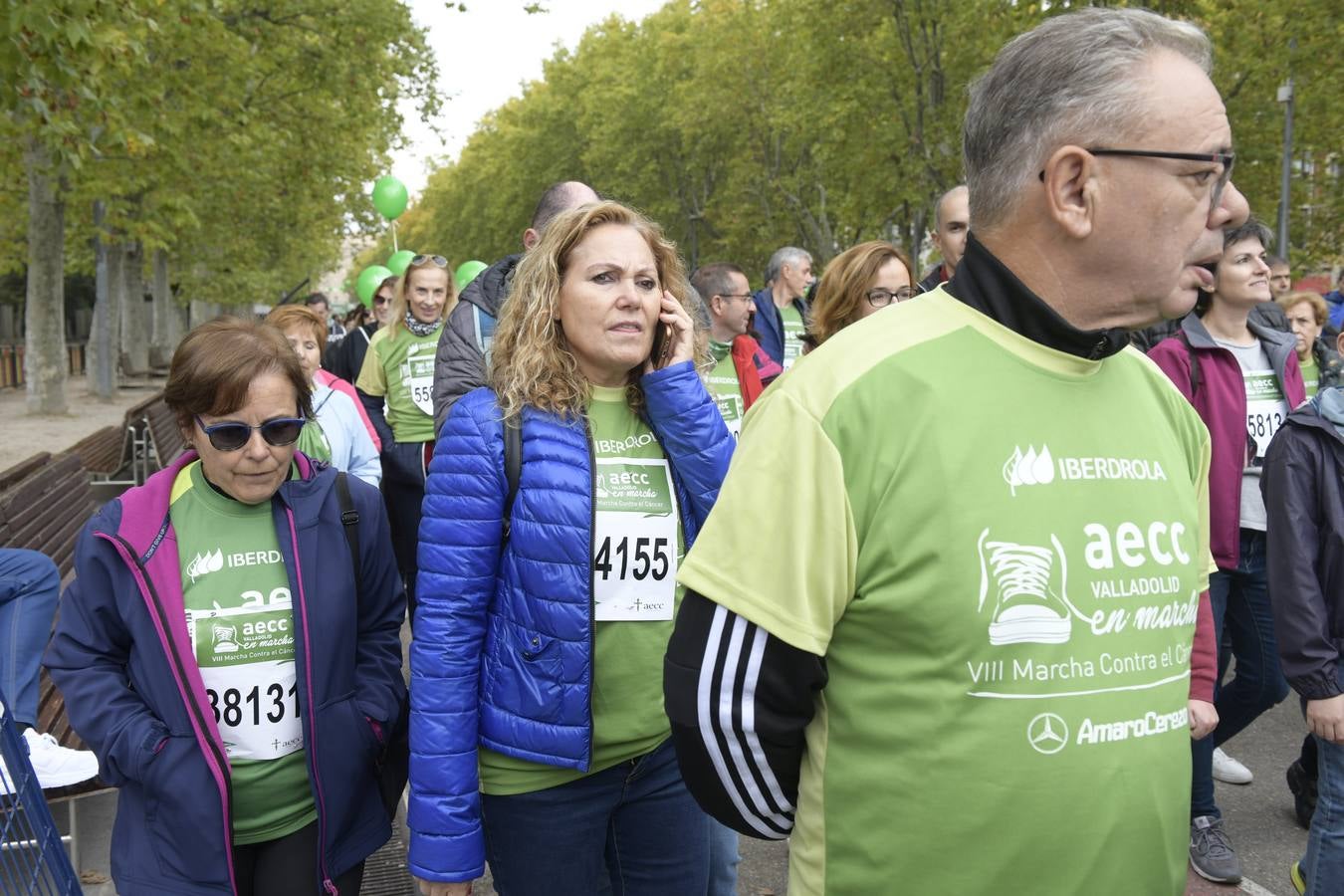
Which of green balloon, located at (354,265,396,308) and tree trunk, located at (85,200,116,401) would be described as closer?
green balloon, located at (354,265,396,308)

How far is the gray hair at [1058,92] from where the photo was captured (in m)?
1.53

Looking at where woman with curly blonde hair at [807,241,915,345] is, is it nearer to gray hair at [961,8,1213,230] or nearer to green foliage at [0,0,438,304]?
gray hair at [961,8,1213,230]

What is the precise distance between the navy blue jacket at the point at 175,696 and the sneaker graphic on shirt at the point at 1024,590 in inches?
64.3

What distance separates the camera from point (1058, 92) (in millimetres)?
1556

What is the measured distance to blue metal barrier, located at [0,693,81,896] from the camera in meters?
2.57

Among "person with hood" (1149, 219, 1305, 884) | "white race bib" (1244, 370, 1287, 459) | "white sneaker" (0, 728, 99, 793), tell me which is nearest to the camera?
"white sneaker" (0, 728, 99, 793)

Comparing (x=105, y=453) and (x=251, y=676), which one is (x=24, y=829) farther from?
(x=105, y=453)

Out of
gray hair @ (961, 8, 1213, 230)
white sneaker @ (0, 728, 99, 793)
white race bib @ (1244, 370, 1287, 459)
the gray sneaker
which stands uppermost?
gray hair @ (961, 8, 1213, 230)

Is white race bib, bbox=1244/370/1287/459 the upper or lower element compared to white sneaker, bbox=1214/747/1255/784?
upper

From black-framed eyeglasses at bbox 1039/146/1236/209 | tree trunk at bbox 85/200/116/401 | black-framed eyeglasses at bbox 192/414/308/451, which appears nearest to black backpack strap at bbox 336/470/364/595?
black-framed eyeglasses at bbox 192/414/308/451

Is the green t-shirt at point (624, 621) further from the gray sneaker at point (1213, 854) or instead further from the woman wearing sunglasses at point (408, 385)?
the woman wearing sunglasses at point (408, 385)

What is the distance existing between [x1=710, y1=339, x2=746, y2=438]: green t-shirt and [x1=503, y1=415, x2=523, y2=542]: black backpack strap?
309 centimetres

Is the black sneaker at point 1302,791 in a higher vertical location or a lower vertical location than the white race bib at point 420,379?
lower

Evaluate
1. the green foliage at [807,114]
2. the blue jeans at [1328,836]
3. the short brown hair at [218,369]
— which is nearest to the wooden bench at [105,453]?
the short brown hair at [218,369]
